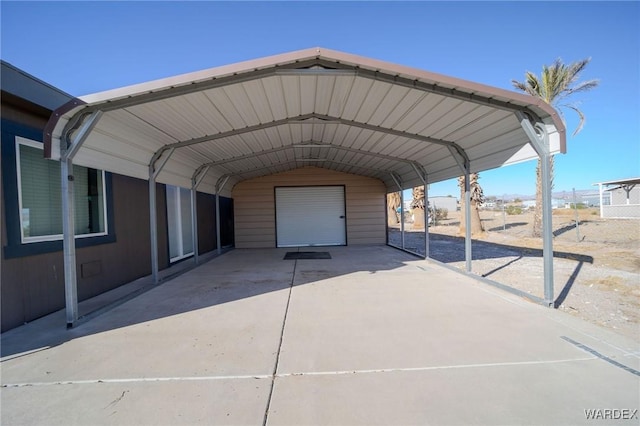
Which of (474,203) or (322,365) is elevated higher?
(474,203)

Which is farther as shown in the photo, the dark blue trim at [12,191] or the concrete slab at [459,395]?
the dark blue trim at [12,191]

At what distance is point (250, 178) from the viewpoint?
39.5 feet

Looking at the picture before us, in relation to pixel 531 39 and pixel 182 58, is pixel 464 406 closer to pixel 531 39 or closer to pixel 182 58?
pixel 182 58

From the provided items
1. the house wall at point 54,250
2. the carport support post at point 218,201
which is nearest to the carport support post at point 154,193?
the house wall at point 54,250

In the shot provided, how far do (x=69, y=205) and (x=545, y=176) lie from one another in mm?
5676

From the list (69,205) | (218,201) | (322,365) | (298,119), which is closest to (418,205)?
(218,201)

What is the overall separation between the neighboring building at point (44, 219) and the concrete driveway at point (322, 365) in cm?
55

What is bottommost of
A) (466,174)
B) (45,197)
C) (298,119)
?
(45,197)

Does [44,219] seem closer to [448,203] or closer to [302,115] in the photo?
[302,115]

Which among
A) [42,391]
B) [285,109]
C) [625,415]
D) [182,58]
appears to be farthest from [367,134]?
[42,391]

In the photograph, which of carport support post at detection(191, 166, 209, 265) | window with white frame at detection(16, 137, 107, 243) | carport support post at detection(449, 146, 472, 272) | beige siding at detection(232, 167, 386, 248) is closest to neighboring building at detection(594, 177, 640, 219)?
beige siding at detection(232, 167, 386, 248)

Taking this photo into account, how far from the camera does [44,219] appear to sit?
167 inches

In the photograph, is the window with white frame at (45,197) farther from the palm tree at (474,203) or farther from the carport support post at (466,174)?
the palm tree at (474,203)

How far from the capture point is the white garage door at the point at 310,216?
12305 mm
